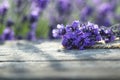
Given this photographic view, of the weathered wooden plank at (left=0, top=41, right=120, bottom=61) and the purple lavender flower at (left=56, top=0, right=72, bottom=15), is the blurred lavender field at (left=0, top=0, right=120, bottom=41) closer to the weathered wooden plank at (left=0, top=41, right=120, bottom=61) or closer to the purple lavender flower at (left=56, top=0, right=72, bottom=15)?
the purple lavender flower at (left=56, top=0, right=72, bottom=15)

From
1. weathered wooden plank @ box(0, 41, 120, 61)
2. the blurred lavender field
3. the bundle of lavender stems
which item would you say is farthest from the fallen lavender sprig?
the blurred lavender field

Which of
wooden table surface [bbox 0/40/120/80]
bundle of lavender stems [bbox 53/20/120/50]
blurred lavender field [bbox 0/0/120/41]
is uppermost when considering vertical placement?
blurred lavender field [bbox 0/0/120/41]

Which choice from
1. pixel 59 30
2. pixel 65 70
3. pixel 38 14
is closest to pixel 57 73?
pixel 65 70

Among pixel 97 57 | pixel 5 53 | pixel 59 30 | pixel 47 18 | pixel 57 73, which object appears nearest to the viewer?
pixel 57 73

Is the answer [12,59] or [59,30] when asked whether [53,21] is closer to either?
[59,30]

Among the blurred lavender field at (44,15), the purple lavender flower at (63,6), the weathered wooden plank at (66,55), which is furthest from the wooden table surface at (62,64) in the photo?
the purple lavender flower at (63,6)

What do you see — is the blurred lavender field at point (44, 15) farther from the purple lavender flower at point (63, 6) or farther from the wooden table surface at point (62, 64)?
the wooden table surface at point (62, 64)

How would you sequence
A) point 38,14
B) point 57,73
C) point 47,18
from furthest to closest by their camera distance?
point 47,18
point 38,14
point 57,73
